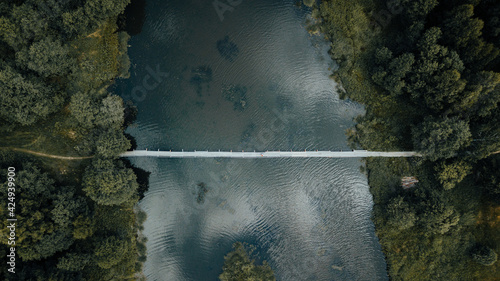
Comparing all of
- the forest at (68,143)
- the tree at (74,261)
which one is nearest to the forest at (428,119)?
the forest at (68,143)

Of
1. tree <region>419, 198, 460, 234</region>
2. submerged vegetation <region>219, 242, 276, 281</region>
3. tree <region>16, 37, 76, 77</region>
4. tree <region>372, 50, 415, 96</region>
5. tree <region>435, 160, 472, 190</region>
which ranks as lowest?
submerged vegetation <region>219, 242, 276, 281</region>

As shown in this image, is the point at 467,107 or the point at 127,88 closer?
the point at 467,107

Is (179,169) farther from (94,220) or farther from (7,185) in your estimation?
(7,185)

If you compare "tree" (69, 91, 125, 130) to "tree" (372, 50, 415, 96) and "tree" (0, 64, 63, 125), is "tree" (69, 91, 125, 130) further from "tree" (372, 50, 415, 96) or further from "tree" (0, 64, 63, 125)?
"tree" (372, 50, 415, 96)

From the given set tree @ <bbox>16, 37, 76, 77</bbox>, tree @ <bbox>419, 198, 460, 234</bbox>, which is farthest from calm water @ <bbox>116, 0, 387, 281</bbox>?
tree @ <bbox>16, 37, 76, 77</bbox>

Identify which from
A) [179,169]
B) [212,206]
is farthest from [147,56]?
[212,206]

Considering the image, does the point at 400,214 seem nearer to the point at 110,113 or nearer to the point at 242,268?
the point at 242,268
